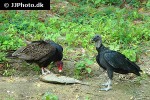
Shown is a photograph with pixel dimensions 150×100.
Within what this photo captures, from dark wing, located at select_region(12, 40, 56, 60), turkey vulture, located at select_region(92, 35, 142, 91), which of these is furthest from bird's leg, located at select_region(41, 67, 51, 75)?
turkey vulture, located at select_region(92, 35, 142, 91)

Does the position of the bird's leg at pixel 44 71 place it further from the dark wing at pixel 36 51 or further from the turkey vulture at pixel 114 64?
the turkey vulture at pixel 114 64

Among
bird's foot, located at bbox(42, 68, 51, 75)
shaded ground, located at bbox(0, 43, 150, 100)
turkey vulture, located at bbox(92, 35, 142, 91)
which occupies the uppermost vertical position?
turkey vulture, located at bbox(92, 35, 142, 91)

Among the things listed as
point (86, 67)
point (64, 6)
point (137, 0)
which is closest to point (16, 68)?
point (86, 67)

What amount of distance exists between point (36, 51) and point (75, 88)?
3.37 feet

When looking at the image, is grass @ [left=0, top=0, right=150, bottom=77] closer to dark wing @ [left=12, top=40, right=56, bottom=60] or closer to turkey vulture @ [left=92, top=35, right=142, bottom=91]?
dark wing @ [left=12, top=40, right=56, bottom=60]

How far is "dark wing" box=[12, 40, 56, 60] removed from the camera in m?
6.36

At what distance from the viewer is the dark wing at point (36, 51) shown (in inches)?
251

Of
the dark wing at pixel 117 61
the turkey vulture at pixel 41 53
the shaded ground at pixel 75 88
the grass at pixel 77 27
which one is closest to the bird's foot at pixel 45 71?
the turkey vulture at pixel 41 53

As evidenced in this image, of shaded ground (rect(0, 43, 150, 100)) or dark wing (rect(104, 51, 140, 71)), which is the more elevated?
dark wing (rect(104, 51, 140, 71))

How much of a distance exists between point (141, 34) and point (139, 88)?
8.66 ft

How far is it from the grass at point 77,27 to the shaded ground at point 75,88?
24.5 inches

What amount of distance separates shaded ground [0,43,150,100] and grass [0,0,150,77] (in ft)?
2.04

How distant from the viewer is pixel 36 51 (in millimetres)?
6438

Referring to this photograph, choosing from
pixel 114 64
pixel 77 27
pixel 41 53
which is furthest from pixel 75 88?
pixel 77 27
